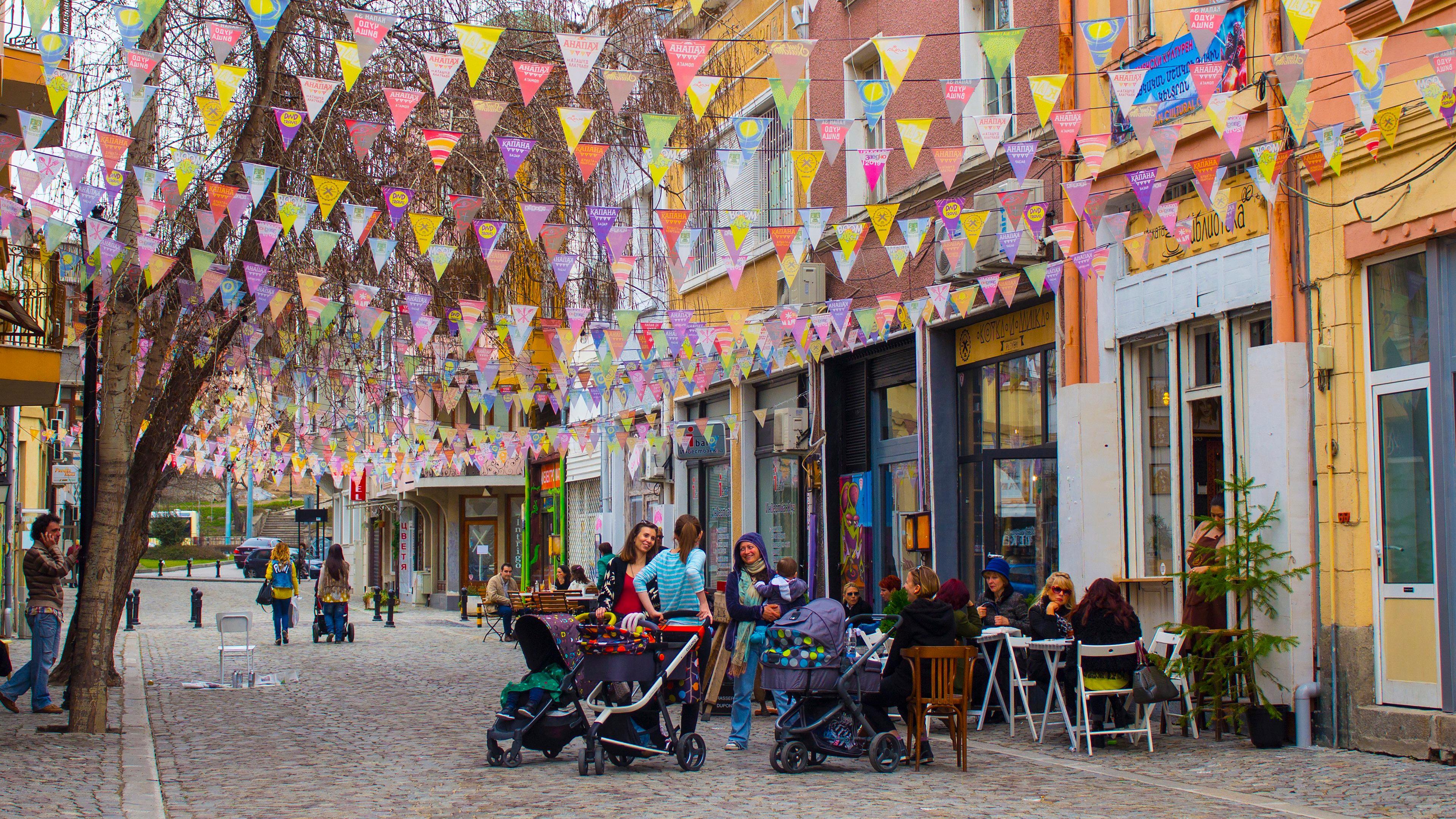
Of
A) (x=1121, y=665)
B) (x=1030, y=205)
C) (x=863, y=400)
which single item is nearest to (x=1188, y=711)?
(x=1121, y=665)

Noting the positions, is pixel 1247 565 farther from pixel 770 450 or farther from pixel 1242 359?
pixel 770 450

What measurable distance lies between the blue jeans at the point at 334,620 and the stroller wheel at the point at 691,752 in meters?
14.9

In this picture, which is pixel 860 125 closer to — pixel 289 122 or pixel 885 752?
pixel 289 122

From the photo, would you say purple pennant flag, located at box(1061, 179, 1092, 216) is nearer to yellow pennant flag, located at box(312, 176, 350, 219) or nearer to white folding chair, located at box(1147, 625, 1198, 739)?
white folding chair, located at box(1147, 625, 1198, 739)

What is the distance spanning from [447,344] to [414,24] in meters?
4.66

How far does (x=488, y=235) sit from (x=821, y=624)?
4360mm

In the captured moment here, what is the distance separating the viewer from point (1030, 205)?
12.6 metres

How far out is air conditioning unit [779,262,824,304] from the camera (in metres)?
17.5

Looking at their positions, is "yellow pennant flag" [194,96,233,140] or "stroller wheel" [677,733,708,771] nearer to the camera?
"yellow pennant flag" [194,96,233,140]

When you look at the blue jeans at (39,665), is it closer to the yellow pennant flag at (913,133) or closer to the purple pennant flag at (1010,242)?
the yellow pennant flag at (913,133)

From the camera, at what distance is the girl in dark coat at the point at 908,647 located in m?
9.09

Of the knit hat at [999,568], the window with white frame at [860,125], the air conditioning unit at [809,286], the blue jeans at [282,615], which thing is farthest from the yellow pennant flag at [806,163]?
the blue jeans at [282,615]

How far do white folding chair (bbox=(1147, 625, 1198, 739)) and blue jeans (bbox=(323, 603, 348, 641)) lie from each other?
1528 cm

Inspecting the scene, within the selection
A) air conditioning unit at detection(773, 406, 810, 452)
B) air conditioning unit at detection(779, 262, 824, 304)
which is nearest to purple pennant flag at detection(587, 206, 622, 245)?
air conditioning unit at detection(779, 262, 824, 304)
